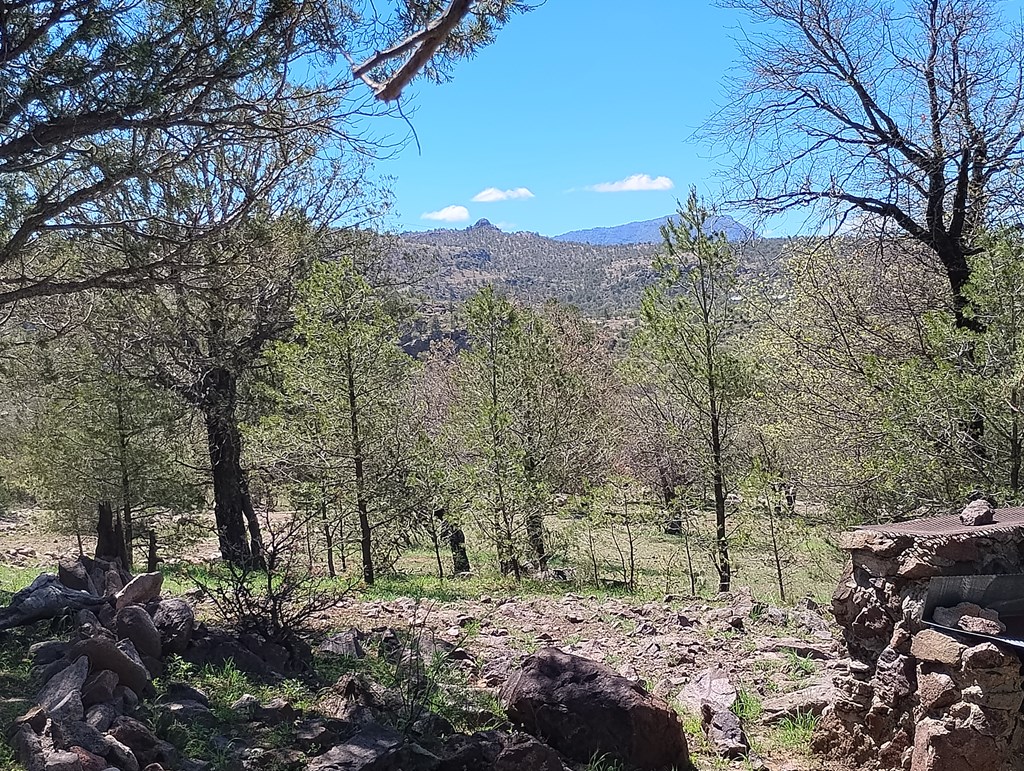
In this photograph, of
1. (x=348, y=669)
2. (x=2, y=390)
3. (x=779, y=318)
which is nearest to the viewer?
(x=348, y=669)

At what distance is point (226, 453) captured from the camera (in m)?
15.1

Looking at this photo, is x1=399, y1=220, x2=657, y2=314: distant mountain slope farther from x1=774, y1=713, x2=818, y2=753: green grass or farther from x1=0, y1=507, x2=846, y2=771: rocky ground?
x1=774, y1=713, x2=818, y2=753: green grass

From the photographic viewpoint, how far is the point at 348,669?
6.02 meters

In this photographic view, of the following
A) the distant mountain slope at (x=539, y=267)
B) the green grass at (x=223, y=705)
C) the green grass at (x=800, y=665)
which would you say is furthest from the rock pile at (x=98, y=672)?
the distant mountain slope at (x=539, y=267)

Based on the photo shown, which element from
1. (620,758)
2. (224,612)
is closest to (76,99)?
(224,612)

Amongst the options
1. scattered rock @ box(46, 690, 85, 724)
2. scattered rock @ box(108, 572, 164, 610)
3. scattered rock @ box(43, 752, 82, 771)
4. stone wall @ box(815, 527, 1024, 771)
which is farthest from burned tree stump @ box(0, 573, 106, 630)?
stone wall @ box(815, 527, 1024, 771)

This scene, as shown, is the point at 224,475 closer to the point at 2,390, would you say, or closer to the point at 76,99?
the point at 2,390

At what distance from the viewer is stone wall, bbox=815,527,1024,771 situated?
14.2 ft

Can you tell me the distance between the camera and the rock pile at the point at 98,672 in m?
3.56

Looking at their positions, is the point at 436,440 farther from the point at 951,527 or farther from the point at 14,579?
the point at 951,527

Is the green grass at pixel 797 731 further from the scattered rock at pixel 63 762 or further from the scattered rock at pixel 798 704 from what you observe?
the scattered rock at pixel 63 762

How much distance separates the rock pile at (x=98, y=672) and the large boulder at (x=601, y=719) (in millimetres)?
2285

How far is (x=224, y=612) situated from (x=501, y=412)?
8621mm

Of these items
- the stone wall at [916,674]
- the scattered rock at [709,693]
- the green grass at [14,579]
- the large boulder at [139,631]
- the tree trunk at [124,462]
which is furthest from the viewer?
the tree trunk at [124,462]
